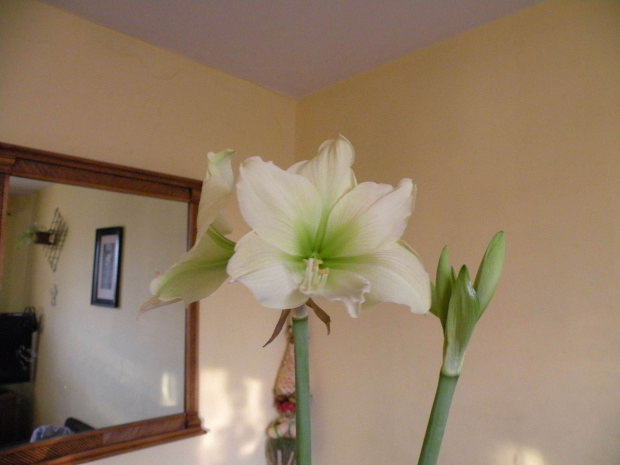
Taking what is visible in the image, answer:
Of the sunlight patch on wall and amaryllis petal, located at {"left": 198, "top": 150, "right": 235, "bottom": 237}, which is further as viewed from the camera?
the sunlight patch on wall

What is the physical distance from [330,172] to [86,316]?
4.63 feet

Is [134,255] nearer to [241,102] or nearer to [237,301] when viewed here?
[237,301]

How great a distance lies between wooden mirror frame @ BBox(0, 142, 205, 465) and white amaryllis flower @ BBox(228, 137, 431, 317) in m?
1.37

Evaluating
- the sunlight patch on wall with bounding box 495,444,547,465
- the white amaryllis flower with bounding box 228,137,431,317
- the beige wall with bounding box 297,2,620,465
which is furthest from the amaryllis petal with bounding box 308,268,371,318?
the sunlight patch on wall with bounding box 495,444,547,465

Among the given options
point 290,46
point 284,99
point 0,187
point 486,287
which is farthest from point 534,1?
point 0,187

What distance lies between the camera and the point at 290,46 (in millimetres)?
1801

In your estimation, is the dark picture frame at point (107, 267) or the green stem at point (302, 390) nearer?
the green stem at point (302, 390)

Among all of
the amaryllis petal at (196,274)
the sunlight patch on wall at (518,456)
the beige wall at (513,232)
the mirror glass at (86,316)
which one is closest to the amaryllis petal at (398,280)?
the amaryllis petal at (196,274)

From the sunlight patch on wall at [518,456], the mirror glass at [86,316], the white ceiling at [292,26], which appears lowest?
the sunlight patch on wall at [518,456]

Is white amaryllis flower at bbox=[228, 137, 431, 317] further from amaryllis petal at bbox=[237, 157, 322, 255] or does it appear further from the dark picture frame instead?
the dark picture frame

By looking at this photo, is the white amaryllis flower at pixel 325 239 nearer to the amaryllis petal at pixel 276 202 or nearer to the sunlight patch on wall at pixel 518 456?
the amaryllis petal at pixel 276 202

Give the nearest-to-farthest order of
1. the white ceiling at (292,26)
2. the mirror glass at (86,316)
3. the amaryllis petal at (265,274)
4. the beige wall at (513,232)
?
1. the amaryllis petal at (265,274)
2. the beige wall at (513,232)
3. the mirror glass at (86,316)
4. the white ceiling at (292,26)

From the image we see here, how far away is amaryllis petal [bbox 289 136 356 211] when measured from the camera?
14.6 inches

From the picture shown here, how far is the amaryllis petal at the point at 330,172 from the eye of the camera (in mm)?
370
